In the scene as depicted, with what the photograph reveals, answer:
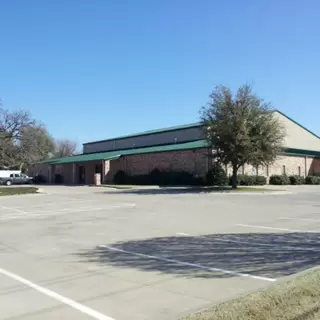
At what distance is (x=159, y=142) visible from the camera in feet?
181

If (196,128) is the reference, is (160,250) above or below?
below

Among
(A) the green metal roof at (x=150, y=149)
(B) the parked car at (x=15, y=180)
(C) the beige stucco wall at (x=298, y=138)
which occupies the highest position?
(C) the beige stucco wall at (x=298, y=138)

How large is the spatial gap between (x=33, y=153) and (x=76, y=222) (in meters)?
46.5

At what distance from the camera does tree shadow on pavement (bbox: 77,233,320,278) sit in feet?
23.9

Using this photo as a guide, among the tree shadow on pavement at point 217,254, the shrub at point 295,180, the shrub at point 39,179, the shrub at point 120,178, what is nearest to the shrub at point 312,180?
the shrub at point 295,180

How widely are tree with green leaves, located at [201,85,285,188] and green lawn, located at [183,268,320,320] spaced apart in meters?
26.9

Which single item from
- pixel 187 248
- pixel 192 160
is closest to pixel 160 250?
pixel 187 248

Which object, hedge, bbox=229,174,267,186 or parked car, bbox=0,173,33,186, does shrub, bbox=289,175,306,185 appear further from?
parked car, bbox=0,173,33,186

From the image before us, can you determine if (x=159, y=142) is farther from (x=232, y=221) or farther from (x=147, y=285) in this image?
(x=147, y=285)

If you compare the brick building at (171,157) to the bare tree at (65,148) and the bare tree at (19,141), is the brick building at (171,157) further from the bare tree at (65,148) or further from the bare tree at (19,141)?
the bare tree at (65,148)

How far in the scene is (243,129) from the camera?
104 feet

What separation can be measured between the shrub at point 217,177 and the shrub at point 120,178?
46.2ft

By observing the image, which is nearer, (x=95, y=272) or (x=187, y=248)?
(x=95, y=272)

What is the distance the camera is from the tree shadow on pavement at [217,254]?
728cm
